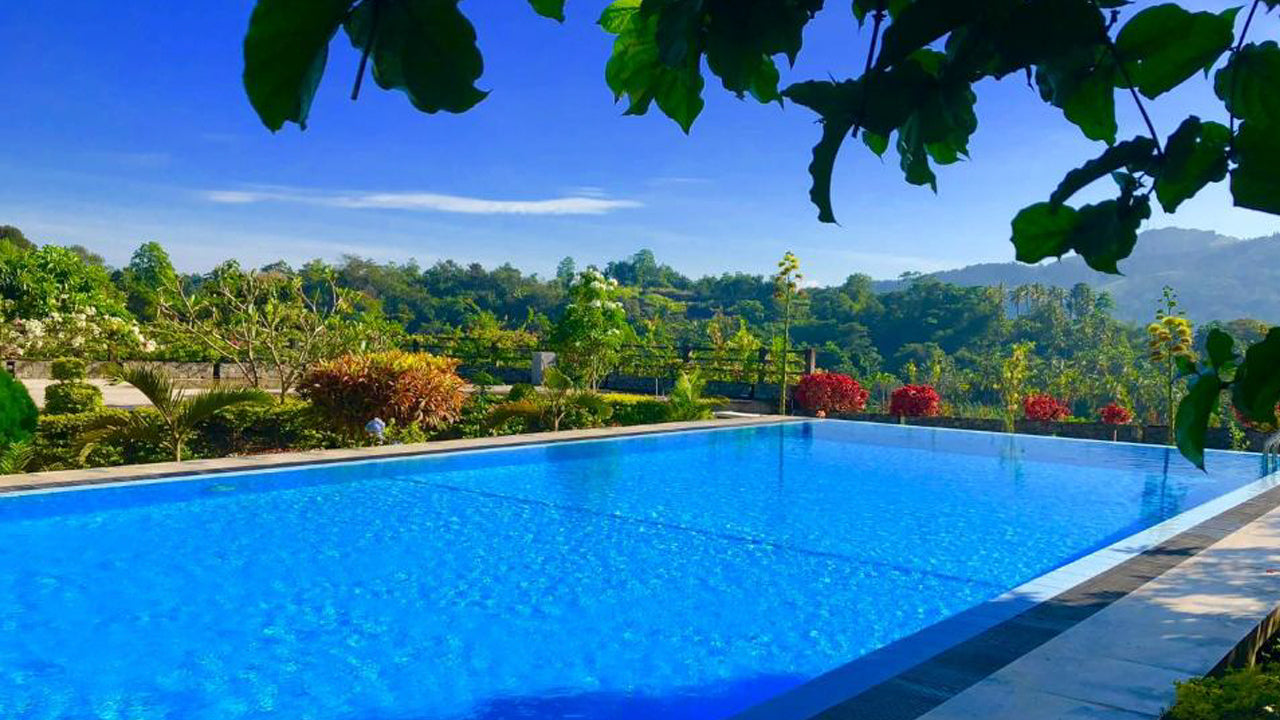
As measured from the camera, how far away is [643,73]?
883 mm

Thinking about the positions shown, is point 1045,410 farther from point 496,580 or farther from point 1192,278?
point 1192,278

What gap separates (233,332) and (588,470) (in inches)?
290

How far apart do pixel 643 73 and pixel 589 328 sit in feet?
60.0

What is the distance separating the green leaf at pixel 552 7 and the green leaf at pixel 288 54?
29 cm

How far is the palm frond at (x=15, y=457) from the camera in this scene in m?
8.41

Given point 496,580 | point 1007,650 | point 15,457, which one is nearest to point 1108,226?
point 1007,650

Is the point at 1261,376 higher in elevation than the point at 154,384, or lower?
higher

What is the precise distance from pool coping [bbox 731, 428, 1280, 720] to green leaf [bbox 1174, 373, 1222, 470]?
306 centimetres

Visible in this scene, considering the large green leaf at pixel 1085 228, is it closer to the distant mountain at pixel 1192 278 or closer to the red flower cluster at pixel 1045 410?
the red flower cluster at pixel 1045 410

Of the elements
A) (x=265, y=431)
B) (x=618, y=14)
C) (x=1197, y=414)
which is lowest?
(x=265, y=431)

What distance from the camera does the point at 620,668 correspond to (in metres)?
4.89

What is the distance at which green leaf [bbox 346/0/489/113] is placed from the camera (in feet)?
1.76

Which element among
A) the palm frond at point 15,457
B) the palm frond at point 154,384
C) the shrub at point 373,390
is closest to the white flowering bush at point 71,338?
the shrub at point 373,390

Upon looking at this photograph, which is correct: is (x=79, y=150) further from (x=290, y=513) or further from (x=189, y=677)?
(x=189, y=677)
